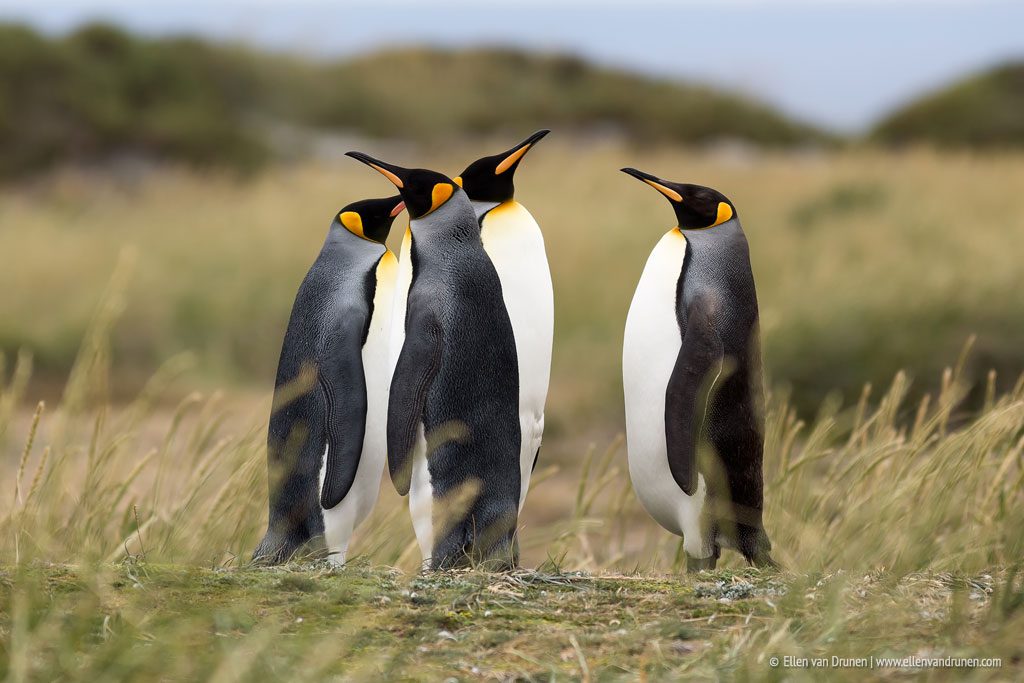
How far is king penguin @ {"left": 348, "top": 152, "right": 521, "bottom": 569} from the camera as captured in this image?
123 inches

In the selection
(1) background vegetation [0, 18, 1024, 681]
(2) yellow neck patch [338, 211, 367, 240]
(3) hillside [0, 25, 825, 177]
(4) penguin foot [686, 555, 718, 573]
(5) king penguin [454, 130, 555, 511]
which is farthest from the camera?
(3) hillside [0, 25, 825, 177]

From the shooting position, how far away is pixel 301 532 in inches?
135

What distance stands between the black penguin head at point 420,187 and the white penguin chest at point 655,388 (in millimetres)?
670

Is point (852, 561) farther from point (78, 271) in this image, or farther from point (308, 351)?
point (78, 271)

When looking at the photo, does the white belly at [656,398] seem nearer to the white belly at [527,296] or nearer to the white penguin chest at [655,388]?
the white penguin chest at [655,388]

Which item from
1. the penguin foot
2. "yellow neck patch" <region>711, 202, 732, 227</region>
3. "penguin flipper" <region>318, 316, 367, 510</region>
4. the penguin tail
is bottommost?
the penguin foot

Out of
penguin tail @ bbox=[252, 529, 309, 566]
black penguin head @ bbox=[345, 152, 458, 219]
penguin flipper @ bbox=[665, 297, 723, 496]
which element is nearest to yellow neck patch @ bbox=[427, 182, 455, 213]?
black penguin head @ bbox=[345, 152, 458, 219]

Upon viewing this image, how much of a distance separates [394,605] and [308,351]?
117cm

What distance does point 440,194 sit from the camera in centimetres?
336

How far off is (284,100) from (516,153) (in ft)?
70.3

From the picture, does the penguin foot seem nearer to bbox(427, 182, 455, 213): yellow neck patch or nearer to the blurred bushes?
bbox(427, 182, 455, 213): yellow neck patch

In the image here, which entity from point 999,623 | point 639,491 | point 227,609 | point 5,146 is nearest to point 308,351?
point 639,491

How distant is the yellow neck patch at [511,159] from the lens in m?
3.47

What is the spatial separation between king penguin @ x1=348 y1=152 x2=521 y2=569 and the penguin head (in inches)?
12.5
